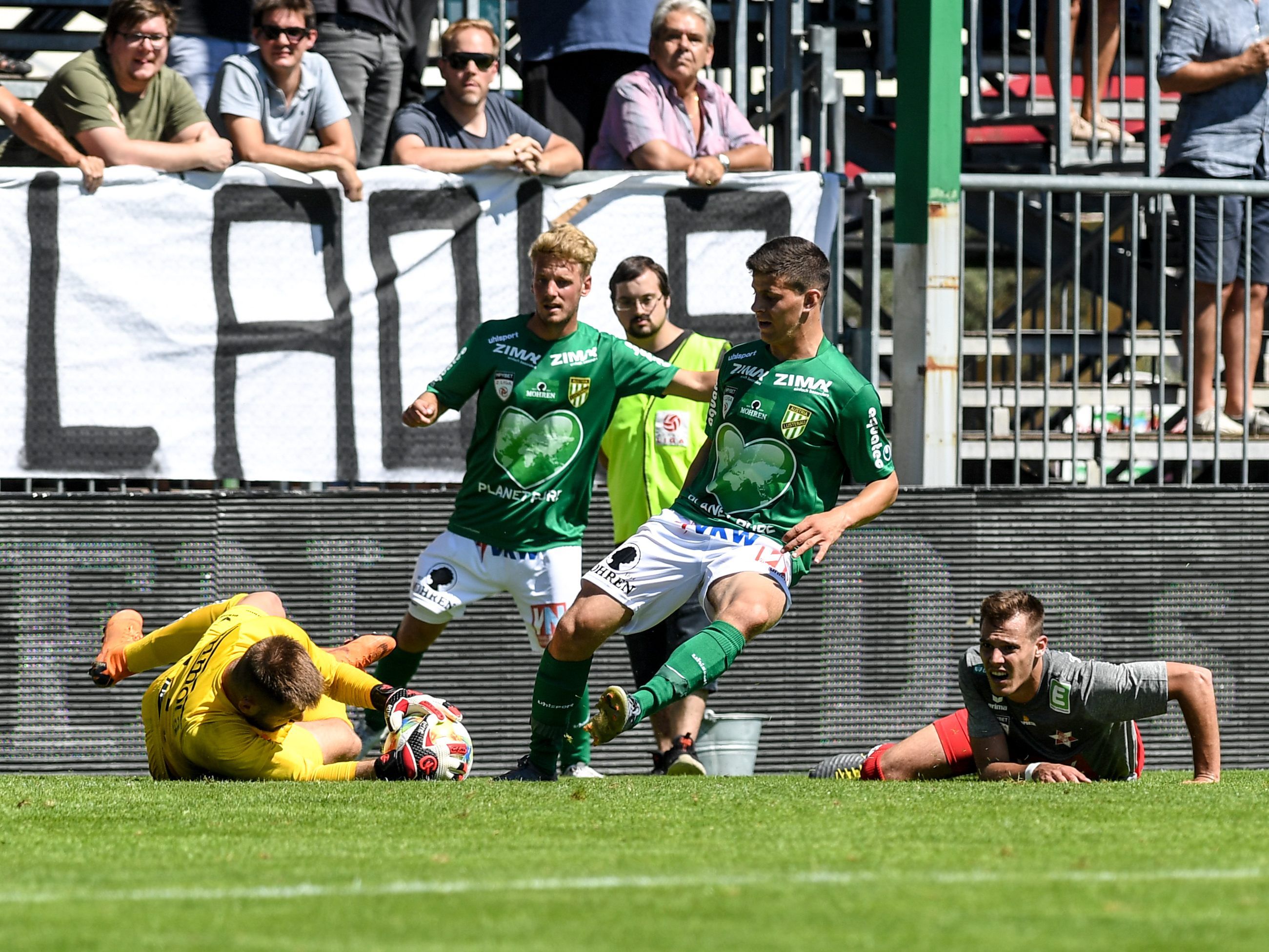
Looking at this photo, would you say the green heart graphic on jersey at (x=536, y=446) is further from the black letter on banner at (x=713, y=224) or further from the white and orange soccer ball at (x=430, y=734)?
the black letter on banner at (x=713, y=224)

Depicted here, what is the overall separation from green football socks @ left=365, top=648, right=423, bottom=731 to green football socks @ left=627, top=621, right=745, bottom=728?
79.2 inches

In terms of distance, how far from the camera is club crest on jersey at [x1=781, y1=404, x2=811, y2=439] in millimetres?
6875

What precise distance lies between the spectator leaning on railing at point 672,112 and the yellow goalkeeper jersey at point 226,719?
3577 mm

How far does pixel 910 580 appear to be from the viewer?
9.38 m

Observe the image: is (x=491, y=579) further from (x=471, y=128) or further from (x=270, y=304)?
A: (x=471, y=128)

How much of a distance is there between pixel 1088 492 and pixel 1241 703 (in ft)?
4.70

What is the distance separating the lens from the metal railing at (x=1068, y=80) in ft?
35.6

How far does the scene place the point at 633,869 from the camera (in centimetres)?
438

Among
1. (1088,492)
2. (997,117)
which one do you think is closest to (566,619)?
(1088,492)

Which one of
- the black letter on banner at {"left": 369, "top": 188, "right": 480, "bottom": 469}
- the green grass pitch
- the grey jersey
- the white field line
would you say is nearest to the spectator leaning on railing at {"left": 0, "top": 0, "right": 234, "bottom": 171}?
the black letter on banner at {"left": 369, "top": 188, "right": 480, "bottom": 469}

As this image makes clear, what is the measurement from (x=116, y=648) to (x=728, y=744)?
123 inches

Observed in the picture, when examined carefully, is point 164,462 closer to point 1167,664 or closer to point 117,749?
point 117,749

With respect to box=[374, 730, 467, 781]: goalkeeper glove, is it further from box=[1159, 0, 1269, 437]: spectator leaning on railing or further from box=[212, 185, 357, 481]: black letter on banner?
box=[1159, 0, 1269, 437]: spectator leaning on railing

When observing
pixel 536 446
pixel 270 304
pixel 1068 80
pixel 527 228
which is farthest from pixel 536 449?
pixel 1068 80
